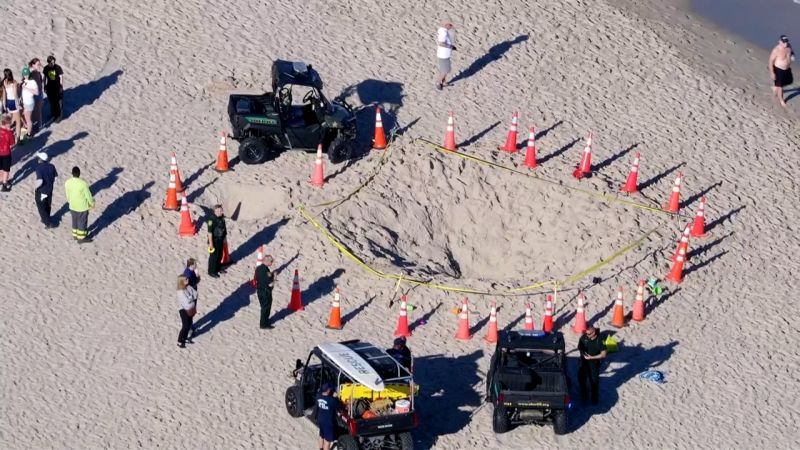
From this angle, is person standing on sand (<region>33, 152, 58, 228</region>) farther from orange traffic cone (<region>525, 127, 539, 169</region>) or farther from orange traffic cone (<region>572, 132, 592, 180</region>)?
orange traffic cone (<region>572, 132, 592, 180</region>)

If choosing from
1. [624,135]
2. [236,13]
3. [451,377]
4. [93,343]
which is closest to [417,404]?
[451,377]

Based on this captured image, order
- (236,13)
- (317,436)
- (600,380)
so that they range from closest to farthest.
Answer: (317,436) < (600,380) < (236,13)

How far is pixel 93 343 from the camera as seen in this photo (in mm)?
28016

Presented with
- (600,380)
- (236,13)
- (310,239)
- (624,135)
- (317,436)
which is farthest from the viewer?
(236,13)

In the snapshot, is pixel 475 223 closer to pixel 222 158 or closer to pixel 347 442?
pixel 222 158

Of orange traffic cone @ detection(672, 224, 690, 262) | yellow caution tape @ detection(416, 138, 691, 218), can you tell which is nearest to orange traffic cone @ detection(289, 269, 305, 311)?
yellow caution tape @ detection(416, 138, 691, 218)

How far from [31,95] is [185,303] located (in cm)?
700

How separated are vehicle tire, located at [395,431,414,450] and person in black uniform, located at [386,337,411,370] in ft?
4.19

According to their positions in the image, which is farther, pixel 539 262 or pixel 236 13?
pixel 236 13

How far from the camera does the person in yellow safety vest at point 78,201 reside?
30031mm

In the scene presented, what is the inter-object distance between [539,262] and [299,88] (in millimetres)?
6710

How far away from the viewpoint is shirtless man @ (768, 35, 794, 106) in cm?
3606

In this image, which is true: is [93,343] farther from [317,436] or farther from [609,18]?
[609,18]

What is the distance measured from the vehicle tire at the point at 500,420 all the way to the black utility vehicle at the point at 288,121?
25.2ft
